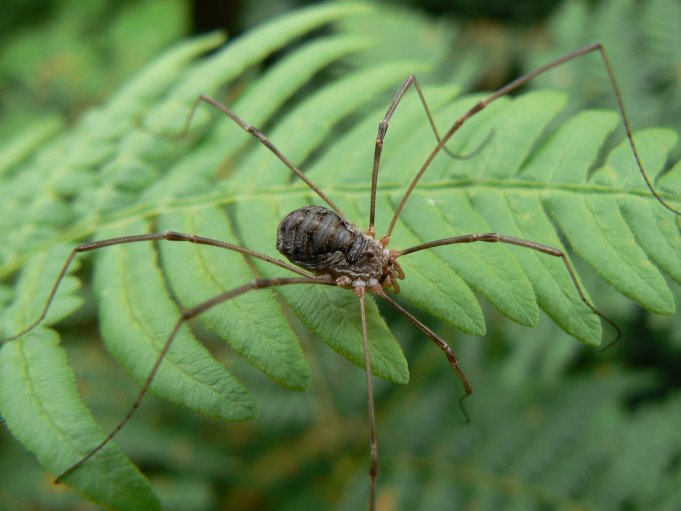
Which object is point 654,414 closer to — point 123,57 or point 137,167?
point 137,167

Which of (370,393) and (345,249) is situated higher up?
(345,249)

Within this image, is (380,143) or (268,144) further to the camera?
(268,144)

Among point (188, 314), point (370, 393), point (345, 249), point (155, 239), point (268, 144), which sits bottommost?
point (370, 393)

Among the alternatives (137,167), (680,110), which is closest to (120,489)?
(137,167)

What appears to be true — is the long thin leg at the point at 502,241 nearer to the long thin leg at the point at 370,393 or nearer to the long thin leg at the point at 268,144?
the long thin leg at the point at 370,393

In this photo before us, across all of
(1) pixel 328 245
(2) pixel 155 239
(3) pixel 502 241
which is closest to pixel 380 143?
(1) pixel 328 245

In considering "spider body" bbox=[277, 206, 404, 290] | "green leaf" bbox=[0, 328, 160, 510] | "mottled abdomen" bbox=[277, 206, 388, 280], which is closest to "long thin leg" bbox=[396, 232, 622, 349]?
"spider body" bbox=[277, 206, 404, 290]

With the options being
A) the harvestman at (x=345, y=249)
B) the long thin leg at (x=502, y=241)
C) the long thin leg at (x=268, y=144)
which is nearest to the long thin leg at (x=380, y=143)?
the harvestman at (x=345, y=249)

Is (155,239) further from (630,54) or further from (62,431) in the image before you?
(630,54)
